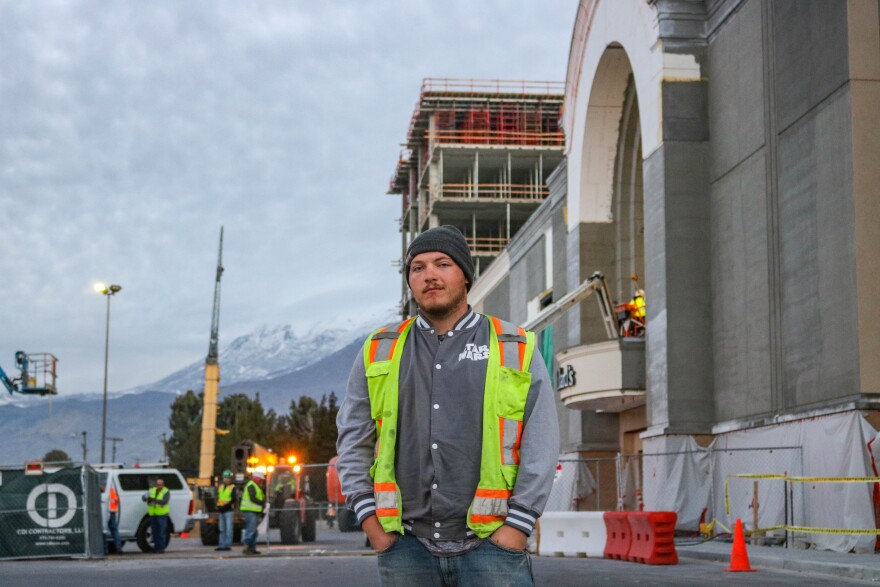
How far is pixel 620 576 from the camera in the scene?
17453 mm

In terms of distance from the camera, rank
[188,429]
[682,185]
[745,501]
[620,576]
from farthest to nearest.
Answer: [188,429] → [682,185] → [745,501] → [620,576]

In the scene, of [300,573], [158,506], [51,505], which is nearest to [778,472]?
[300,573]

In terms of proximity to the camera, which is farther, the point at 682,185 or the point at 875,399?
the point at 682,185

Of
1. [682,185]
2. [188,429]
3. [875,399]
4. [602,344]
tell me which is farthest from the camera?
[188,429]

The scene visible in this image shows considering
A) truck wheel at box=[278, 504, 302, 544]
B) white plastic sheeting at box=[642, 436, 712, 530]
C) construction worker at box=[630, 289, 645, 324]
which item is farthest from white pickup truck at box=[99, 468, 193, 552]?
construction worker at box=[630, 289, 645, 324]

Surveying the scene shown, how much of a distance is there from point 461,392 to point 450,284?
0.43 meters

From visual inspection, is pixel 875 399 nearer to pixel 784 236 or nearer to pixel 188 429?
pixel 784 236

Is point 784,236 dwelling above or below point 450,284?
above

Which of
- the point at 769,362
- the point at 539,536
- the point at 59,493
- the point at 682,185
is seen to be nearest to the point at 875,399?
the point at 769,362

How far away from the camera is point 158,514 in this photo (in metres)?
27.1

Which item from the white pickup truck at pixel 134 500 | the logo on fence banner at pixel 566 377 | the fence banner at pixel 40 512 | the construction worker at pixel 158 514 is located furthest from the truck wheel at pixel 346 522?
the fence banner at pixel 40 512

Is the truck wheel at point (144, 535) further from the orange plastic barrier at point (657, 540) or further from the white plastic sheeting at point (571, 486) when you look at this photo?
the white plastic sheeting at point (571, 486)

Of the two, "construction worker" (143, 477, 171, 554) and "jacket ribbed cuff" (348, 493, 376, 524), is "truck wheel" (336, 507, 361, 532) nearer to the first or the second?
"construction worker" (143, 477, 171, 554)

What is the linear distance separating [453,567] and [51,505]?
64.5ft
